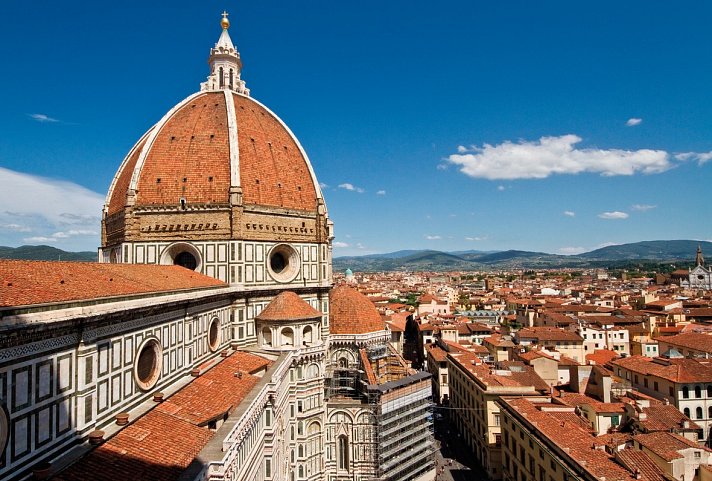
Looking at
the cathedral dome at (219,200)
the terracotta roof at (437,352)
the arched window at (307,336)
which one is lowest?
the terracotta roof at (437,352)

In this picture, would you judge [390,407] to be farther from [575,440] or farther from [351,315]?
[575,440]

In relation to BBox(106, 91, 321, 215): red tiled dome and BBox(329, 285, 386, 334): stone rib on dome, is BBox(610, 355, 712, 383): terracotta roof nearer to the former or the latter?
BBox(329, 285, 386, 334): stone rib on dome

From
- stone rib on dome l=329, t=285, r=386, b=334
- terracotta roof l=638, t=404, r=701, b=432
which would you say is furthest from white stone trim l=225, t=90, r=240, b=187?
terracotta roof l=638, t=404, r=701, b=432

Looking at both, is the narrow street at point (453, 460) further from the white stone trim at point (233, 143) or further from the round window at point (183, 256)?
the white stone trim at point (233, 143)

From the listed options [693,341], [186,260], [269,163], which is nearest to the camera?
[186,260]

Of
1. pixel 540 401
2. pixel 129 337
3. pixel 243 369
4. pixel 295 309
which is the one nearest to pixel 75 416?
pixel 129 337

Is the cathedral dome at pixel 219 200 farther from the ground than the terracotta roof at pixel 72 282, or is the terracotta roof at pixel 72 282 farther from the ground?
the cathedral dome at pixel 219 200

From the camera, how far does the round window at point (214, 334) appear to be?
72.2ft

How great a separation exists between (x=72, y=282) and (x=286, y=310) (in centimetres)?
1292

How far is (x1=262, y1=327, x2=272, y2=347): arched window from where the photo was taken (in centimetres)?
2541

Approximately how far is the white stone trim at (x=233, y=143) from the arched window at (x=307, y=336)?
872cm

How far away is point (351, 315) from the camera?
31.8m

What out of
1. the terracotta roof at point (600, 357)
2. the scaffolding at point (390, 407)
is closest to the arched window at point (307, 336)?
the scaffolding at point (390, 407)

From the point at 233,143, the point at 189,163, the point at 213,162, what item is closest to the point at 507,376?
the point at 233,143
